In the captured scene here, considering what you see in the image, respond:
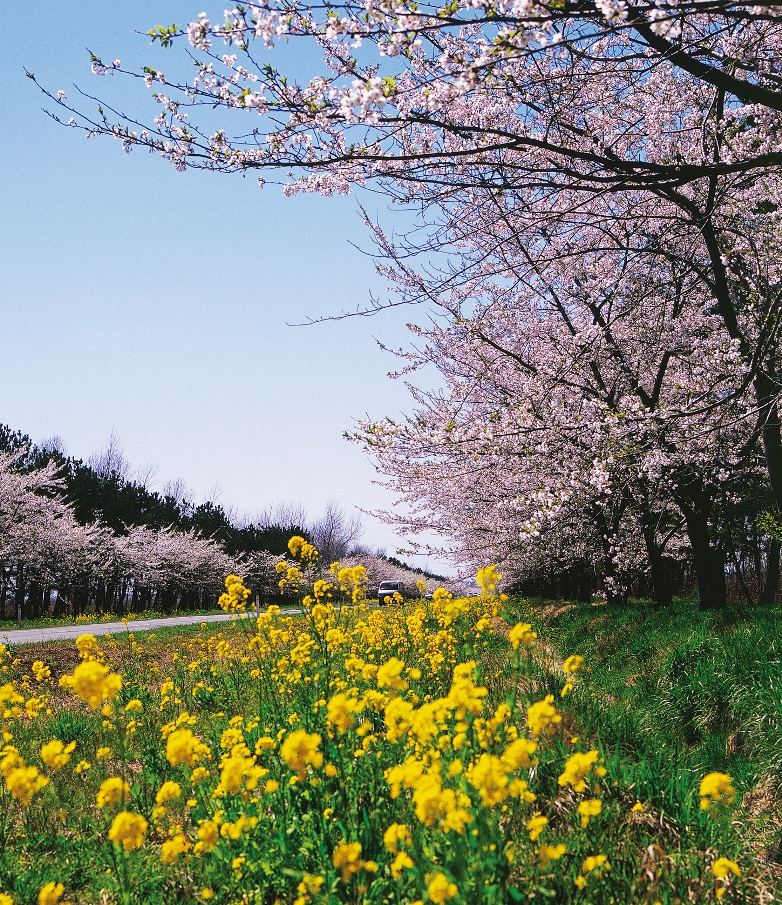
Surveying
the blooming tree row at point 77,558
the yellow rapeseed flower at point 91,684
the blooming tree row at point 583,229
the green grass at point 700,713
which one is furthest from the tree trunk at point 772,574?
the blooming tree row at point 77,558

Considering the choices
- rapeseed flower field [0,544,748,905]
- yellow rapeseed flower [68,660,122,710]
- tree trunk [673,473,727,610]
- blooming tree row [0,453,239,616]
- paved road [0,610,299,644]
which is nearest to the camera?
rapeseed flower field [0,544,748,905]

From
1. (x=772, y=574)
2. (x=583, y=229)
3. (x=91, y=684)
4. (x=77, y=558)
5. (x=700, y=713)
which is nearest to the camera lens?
(x=91, y=684)

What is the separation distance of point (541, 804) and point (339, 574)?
9.91 feet

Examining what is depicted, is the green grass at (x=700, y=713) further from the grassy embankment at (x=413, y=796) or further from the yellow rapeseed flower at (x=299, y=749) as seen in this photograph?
the yellow rapeseed flower at (x=299, y=749)

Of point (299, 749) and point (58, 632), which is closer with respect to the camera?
point (299, 749)

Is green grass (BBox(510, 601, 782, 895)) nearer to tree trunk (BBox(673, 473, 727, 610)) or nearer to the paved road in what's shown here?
tree trunk (BBox(673, 473, 727, 610))

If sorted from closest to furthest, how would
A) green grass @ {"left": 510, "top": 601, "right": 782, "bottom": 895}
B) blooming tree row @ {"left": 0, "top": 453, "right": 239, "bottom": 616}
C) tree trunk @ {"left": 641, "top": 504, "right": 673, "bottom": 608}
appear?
green grass @ {"left": 510, "top": 601, "right": 782, "bottom": 895}, tree trunk @ {"left": 641, "top": 504, "right": 673, "bottom": 608}, blooming tree row @ {"left": 0, "top": 453, "right": 239, "bottom": 616}

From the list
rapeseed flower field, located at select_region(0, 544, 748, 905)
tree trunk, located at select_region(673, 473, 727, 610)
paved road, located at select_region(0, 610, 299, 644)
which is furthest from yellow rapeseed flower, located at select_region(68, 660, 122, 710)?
tree trunk, located at select_region(673, 473, 727, 610)

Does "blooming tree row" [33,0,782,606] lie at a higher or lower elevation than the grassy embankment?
higher

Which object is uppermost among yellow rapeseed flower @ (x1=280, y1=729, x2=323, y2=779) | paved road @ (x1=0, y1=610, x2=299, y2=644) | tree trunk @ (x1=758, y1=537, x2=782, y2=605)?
tree trunk @ (x1=758, y1=537, x2=782, y2=605)

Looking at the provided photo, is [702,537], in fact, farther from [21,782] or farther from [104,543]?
[104,543]

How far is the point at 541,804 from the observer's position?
331 cm

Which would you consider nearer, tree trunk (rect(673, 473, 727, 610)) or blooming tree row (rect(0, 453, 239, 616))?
tree trunk (rect(673, 473, 727, 610))

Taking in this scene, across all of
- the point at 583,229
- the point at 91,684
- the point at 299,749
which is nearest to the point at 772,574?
the point at 583,229
